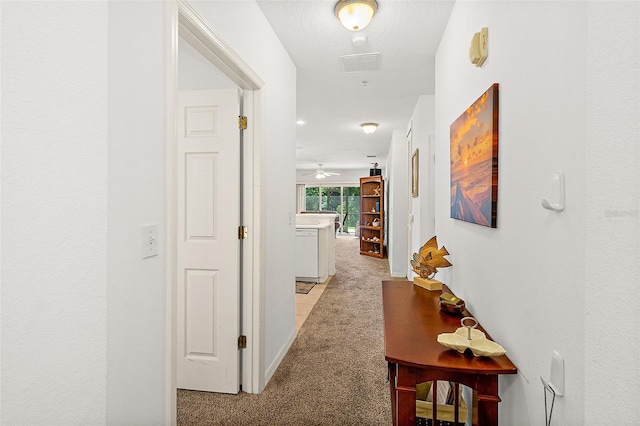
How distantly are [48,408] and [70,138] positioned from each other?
25.7 inches

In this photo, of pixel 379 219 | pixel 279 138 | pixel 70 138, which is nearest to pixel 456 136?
pixel 279 138

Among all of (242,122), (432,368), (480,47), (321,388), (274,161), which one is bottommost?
(321,388)

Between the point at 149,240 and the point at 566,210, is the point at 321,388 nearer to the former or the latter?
the point at 149,240

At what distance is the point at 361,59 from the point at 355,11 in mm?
862

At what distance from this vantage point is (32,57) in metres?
0.72

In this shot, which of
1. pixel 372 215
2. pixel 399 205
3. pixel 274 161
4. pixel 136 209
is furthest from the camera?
pixel 372 215

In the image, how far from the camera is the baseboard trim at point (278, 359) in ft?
7.33

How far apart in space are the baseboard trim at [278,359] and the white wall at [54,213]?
142 cm

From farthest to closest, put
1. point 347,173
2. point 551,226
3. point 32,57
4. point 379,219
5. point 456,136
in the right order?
point 347,173 → point 379,219 → point 456,136 → point 551,226 → point 32,57

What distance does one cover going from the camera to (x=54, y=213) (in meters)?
0.78

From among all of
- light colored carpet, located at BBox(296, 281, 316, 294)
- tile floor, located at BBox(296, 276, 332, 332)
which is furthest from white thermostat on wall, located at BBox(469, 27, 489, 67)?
light colored carpet, located at BBox(296, 281, 316, 294)

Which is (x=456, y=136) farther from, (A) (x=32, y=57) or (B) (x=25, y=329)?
(B) (x=25, y=329)

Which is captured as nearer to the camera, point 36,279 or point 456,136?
point 36,279

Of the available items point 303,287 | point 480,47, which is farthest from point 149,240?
point 303,287
